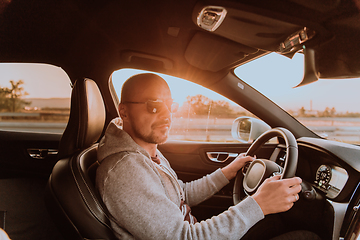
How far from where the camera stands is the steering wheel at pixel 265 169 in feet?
4.57

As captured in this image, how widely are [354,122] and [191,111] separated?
1.34m

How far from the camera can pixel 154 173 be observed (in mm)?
1401

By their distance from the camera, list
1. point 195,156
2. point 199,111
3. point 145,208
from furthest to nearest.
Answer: point 195,156, point 199,111, point 145,208

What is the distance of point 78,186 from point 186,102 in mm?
1419

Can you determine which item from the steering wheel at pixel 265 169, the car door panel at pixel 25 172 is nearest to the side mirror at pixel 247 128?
the steering wheel at pixel 265 169

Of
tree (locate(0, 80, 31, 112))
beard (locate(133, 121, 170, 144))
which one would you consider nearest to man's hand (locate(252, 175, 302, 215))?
beard (locate(133, 121, 170, 144))

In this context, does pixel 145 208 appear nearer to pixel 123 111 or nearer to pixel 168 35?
pixel 123 111

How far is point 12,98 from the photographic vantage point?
309 cm

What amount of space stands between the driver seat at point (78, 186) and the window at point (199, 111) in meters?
0.93

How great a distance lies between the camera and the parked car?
1.45m

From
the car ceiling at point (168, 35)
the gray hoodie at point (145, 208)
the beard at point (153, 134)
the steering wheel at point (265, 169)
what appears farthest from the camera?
the beard at point (153, 134)

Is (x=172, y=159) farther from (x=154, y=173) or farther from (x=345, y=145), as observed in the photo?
(x=345, y=145)

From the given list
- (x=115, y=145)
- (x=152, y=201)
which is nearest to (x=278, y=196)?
(x=152, y=201)

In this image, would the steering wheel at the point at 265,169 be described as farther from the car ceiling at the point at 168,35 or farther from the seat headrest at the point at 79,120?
the seat headrest at the point at 79,120
